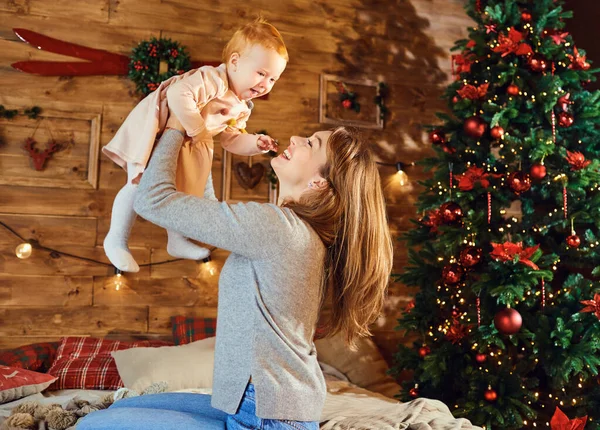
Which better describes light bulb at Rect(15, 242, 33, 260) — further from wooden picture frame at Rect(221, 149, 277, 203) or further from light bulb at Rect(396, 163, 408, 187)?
light bulb at Rect(396, 163, 408, 187)

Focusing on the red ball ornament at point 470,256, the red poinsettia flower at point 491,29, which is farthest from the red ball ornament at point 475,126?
the red ball ornament at point 470,256

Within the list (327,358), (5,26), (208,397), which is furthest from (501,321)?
(5,26)

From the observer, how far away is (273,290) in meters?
1.54

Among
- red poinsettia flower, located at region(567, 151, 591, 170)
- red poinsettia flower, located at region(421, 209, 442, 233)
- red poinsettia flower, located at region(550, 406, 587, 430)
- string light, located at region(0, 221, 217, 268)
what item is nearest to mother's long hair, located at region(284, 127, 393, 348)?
red poinsettia flower, located at region(550, 406, 587, 430)

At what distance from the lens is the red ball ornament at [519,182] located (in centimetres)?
321

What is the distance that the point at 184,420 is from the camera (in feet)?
4.89

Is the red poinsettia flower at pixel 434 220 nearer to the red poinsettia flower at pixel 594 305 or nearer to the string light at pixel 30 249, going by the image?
the red poinsettia flower at pixel 594 305

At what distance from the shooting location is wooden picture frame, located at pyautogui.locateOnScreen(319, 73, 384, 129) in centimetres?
432

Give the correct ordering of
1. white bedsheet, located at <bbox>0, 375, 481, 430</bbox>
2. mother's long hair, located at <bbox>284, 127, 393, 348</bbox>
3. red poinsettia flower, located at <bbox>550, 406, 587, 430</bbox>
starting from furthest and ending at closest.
A: red poinsettia flower, located at <bbox>550, 406, 587, 430</bbox> < white bedsheet, located at <bbox>0, 375, 481, 430</bbox> < mother's long hair, located at <bbox>284, 127, 393, 348</bbox>

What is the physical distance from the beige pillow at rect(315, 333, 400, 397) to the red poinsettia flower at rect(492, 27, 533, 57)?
182cm

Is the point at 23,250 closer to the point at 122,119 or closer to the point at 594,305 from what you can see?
the point at 122,119

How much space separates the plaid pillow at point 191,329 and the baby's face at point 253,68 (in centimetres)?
225

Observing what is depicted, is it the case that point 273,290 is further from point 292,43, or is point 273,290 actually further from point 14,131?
point 292,43

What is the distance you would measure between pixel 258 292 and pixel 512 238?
81.7 inches
